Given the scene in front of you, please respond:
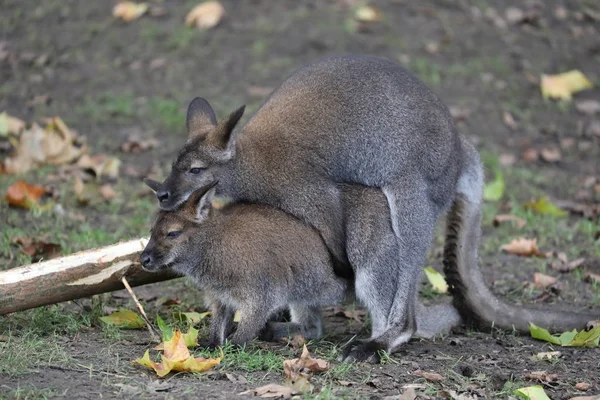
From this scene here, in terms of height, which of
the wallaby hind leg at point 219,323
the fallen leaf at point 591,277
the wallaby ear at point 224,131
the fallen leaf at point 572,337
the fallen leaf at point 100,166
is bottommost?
the fallen leaf at point 591,277

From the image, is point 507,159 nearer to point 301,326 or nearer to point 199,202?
point 301,326

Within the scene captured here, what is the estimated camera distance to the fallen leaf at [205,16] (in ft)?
40.9

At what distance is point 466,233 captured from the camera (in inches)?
261

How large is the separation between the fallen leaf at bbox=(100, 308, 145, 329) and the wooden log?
17 centimetres

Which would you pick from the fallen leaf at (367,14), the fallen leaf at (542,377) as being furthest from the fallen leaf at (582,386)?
the fallen leaf at (367,14)

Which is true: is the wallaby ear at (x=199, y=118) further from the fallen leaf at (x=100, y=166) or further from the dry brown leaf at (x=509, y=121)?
the dry brown leaf at (x=509, y=121)

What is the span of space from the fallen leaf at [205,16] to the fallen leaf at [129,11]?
63 cm

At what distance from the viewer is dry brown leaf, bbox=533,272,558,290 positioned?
7.27 metres

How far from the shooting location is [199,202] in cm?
579

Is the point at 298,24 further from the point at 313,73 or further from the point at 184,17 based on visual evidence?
the point at 313,73

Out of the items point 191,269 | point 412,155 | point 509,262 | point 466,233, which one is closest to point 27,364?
point 191,269

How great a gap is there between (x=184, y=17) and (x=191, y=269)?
737 cm

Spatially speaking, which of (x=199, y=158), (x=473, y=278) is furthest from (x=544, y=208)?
(x=199, y=158)

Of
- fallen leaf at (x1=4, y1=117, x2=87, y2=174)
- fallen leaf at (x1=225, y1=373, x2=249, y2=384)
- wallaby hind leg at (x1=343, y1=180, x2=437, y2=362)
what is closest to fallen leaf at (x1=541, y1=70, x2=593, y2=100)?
fallen leaf at (x1=4, y1=117, x2=87, y2=174)
